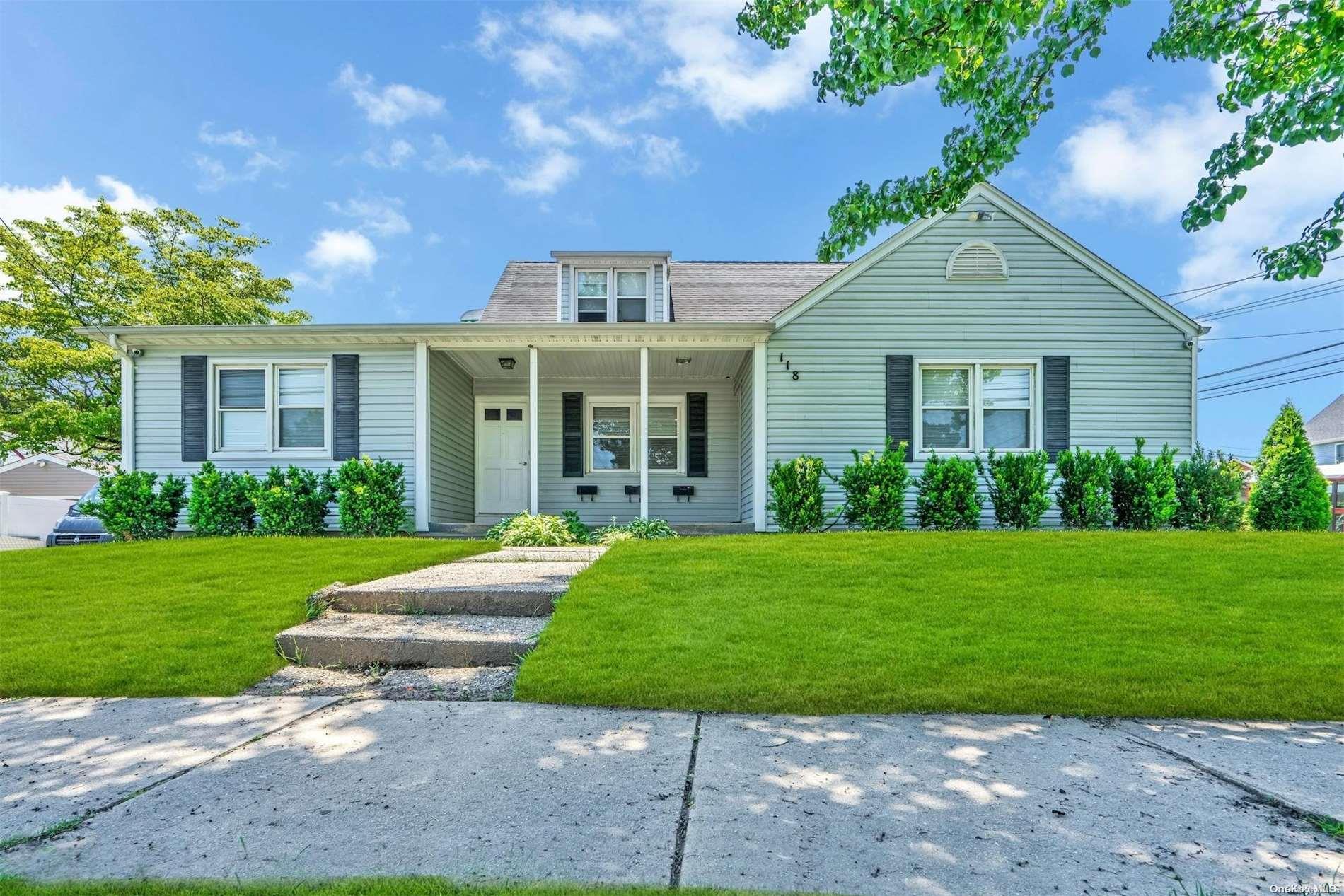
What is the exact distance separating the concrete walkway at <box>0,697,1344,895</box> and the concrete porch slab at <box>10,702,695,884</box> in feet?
0.03

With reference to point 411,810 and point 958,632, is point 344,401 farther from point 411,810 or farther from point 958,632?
point 958,632

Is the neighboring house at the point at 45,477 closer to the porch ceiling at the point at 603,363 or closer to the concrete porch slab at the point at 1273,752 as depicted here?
the porch ceiling at the point at 603,363

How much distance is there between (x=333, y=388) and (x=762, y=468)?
6801 millimetres

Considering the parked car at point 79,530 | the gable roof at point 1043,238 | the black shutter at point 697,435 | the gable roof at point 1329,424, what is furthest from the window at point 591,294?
the gable roof at point 1329,424

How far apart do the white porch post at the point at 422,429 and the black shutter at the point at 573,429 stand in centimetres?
275

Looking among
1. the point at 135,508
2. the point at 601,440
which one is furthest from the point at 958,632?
the point at 135,508

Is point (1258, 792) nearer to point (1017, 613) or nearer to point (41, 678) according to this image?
point (1017, 613)

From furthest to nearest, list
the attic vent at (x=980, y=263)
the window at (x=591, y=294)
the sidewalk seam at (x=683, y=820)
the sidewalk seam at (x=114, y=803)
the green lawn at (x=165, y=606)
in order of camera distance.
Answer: the window at (x=591, y=294), the attic vent at (x=980, y=263), the green lawn at (x=165, y=606), the sidewalk seam at (x=114, y=803), the sidewalk seam at (x=683, y=820)

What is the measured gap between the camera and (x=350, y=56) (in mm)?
11125

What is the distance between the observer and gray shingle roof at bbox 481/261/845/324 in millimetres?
12430

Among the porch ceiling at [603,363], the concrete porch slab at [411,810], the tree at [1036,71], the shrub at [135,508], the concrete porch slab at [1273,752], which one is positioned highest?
the tree at [1036,71]

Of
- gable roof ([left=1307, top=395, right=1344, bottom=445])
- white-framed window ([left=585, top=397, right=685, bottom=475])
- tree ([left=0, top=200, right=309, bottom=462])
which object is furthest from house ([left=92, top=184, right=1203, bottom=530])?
gable roof ([left=1307, top=395, right=1344, bottom=445])

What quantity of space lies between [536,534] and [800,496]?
146 inches

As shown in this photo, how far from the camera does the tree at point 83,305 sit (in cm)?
1756
